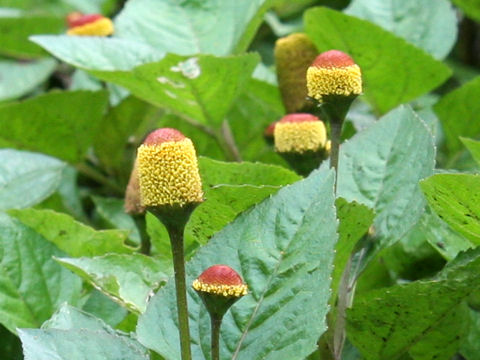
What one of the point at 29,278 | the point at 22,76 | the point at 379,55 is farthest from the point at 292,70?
the point at 22,76

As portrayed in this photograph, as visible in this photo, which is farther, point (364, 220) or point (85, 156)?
point (85, 156)

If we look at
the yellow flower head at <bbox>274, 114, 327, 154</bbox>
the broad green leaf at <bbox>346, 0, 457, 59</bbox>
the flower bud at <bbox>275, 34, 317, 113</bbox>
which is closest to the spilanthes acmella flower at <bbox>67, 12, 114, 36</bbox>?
the flower bud at <bbox>275, 34, 317, 113</bbox>

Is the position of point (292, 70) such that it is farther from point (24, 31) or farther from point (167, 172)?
point (24, 31)

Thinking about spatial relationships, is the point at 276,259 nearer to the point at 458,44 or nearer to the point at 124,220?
the point at 124,220

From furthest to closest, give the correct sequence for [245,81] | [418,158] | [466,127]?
[466,127] < [245,81] < [418,158]

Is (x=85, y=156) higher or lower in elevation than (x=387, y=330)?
lower

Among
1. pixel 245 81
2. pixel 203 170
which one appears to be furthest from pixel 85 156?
pixel 203 170
